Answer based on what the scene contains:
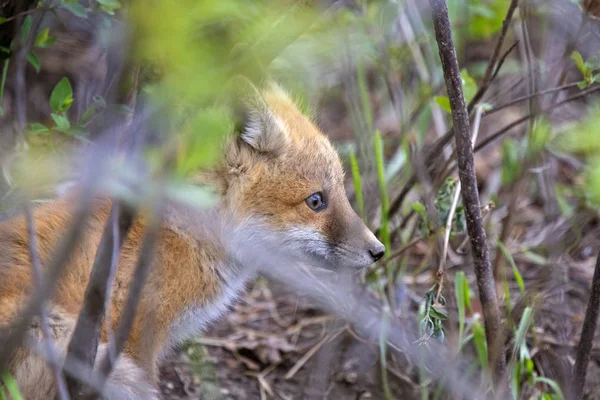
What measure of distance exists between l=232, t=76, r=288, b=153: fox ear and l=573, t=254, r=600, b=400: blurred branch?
5.65 ft

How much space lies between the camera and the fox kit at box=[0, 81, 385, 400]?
3201 millimetres

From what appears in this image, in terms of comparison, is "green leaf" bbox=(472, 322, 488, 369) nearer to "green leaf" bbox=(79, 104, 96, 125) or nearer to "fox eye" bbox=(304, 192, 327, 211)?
"fox eye" bbox=(304, 192, 327, 211)

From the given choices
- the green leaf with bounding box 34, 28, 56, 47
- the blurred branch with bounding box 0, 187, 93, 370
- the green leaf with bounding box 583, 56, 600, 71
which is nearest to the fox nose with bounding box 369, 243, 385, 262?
the green leaf with bounding box 583, 56, 600, 71

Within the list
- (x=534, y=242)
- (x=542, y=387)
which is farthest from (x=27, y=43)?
(x=534, y=242)

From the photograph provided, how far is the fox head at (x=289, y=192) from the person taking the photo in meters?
3.91

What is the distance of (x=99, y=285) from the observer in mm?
2430

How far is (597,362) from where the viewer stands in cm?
465

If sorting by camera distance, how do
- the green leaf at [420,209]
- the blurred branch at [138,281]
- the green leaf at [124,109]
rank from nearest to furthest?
1. the blurred branch at [138,281]
2. the green leaf at [124,109]
3. the green leaf at [420,209]

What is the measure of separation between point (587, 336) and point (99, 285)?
2.44m

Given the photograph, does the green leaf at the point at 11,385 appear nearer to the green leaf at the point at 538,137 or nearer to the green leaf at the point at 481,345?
the green leaf at the point at 481,345

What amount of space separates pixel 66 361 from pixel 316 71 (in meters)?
3.71

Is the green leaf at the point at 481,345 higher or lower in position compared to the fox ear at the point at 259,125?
lower

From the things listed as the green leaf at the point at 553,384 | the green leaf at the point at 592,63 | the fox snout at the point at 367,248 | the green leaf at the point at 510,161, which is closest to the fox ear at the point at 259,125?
the fox snout at the point at 367,248

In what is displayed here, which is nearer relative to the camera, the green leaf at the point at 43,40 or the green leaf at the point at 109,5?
the green leaf at the point at 109,5
